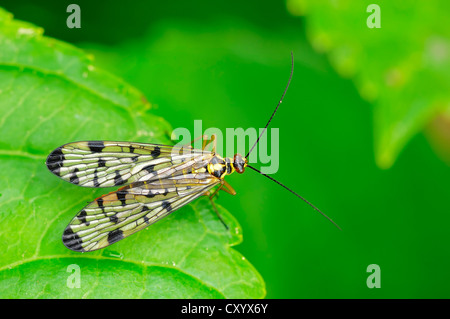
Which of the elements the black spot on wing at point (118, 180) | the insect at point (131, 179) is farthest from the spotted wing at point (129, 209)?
the black spot on wing at point (118, 180)

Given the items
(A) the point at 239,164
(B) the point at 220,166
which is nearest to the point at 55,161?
(B) the point at 220,166

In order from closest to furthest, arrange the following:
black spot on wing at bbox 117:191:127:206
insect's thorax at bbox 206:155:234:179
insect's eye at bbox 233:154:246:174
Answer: black spot on wing at bbox 117:191:127:206, insect's thorax at bbox 206:155:234:179, insect's eye at bbox 233:154:246:174

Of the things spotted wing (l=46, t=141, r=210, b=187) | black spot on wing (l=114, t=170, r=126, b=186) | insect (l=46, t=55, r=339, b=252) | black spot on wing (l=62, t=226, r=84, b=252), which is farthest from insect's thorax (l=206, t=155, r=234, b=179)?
black spot on wing (l=62, t=226, r=84, b=252)

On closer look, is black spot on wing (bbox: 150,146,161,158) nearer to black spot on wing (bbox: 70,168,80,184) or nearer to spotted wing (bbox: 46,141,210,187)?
spotted wing (bbox: 46,141,210,187)

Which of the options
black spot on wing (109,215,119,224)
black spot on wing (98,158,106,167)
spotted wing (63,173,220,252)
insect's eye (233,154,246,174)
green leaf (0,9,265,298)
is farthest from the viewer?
insect's eye (233,154,246,174)

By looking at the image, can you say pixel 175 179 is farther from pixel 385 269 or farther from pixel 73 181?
pixel 385 269

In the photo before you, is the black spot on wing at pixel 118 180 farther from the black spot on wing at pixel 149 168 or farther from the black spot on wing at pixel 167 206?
the black spot on wing at pixel 167 206

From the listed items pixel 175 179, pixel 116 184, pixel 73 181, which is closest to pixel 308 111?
pixel 175 179
